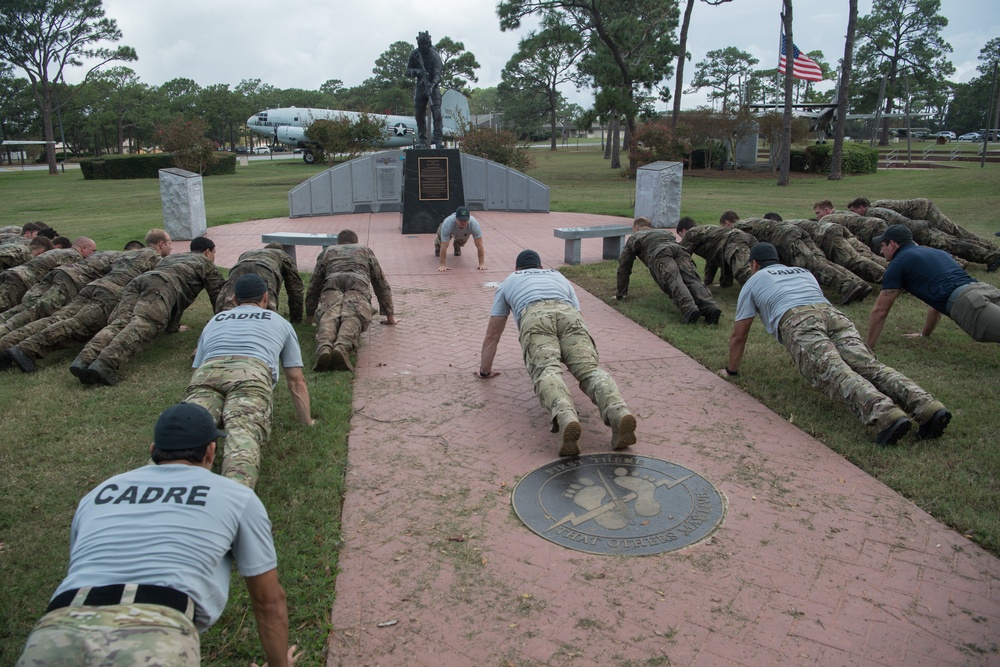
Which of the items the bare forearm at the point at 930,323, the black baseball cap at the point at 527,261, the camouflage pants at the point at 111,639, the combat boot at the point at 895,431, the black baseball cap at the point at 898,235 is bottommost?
the combat boot at the point at 895,431

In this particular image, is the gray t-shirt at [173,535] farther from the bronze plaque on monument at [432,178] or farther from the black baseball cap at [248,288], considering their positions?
the bronze plaque on monument at [432,178]

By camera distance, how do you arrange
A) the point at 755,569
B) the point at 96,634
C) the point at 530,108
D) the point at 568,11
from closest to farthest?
the point at 96,634 → the point at 755,569 → the point at 568,11 → the point at 530,108

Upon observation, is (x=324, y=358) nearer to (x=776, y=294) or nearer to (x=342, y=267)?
(x=342, y=267)

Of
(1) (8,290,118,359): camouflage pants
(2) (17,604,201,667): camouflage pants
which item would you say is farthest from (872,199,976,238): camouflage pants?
(2) (17,604,201,667): camouflage pants

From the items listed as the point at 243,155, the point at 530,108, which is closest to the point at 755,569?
the point at 243,155

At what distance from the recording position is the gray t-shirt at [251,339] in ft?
17.0

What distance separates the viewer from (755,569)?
156 inches

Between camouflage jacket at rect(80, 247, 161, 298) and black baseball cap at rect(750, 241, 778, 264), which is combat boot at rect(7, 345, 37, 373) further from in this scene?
black baseball cap at rect(750, 241, 778, 264)

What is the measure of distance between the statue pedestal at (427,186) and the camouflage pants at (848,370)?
37.2 ft

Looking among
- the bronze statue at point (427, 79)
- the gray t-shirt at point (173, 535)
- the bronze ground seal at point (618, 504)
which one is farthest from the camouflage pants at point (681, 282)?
the bronze statue at point (427, 79)

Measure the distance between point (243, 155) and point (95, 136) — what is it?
40.6 feet

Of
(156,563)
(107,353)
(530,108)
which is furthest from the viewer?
(530,108)

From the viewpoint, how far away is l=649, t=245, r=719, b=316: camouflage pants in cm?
886

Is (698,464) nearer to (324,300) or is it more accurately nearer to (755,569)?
(755,569)
